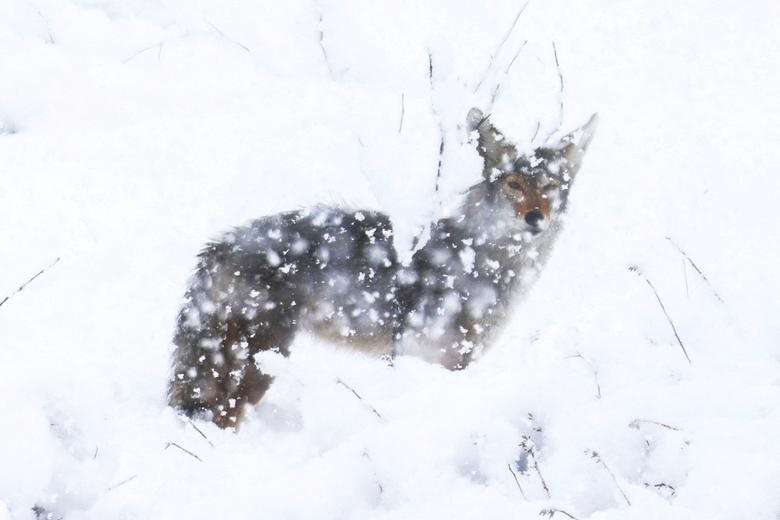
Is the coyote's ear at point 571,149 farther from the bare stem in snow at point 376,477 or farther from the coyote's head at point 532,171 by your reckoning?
the bare stem in snow at point 376,477

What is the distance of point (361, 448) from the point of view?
3.18m

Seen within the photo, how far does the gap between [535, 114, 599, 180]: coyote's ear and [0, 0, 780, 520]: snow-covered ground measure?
178mm

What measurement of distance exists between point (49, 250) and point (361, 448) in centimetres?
199

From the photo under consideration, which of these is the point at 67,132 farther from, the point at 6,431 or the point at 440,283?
the point at 440,283

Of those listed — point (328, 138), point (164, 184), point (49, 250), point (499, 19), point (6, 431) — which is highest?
point (499, 19)

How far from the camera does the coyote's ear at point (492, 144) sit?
4047 millimetres

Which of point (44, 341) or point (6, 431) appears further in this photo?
point (44, 341)

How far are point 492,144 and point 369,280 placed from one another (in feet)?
3.80

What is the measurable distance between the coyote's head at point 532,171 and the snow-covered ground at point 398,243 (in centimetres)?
19

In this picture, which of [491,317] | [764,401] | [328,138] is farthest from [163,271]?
[764,401]

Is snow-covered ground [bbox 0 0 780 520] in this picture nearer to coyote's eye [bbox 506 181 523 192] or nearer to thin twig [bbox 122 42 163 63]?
thin twig [bbox 122 42 163 63]

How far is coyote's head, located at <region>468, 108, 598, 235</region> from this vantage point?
3932mm

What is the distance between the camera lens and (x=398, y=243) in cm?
400

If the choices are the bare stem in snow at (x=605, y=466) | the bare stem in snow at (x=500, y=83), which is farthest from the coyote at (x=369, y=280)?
the bare stem in snow at (x=605, y=466)
